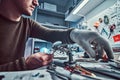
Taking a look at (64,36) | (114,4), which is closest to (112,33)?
(114,4)

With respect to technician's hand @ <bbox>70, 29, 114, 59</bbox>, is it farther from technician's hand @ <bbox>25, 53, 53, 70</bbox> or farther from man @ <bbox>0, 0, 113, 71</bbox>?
technician's hand @ <bbox>25, 53, 53, 70</bbox>

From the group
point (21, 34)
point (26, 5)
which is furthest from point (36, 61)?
point (21, 34)

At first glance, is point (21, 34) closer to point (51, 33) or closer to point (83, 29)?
point (51, 33)

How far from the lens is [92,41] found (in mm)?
634

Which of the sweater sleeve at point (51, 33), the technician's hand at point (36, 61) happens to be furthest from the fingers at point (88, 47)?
the technician's hand at point (36, 61)

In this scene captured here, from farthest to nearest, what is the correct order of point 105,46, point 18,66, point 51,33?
point 51,33
point 105,46
point 18,66

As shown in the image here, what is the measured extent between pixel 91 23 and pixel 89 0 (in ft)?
1.50

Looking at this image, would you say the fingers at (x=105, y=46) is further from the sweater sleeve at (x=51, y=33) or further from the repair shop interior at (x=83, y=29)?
the sweater sleeve at (x=51, y=33)

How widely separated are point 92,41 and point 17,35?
501mm

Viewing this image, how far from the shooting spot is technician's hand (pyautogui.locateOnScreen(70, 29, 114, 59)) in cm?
60

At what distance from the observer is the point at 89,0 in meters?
1.83

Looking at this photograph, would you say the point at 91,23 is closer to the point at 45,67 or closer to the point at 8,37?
the point at 8,37

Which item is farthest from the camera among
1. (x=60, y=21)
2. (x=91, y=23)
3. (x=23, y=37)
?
(x=60, y=21)

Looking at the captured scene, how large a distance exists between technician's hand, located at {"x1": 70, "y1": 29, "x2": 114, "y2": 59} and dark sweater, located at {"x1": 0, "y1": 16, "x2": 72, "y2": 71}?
108 millimetres
